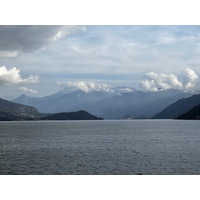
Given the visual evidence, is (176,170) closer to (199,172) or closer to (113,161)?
(199,172)

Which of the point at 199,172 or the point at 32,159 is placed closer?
the point at 199,172
